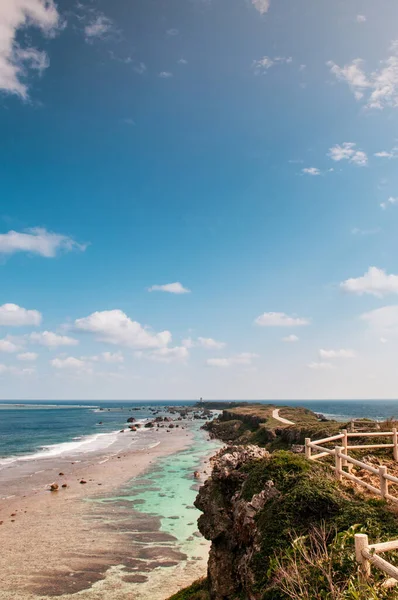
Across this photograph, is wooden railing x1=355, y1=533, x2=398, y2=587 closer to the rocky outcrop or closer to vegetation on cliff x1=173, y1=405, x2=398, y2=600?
vegetation on cliff x1=173, y1=405, x2=398, y2=600

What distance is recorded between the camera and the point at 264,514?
42.3 feet

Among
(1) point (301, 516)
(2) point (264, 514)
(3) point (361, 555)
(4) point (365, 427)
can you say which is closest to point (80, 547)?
(2) point (264, 514)

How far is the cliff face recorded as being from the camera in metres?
10.9

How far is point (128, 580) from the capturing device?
65.5 feet

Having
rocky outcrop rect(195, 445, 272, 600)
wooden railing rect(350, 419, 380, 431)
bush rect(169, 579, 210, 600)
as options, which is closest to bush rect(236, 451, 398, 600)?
rocky outcrop rect(195, 445, 272, 600)

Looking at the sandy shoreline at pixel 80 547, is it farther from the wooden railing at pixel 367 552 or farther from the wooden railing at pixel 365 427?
the wooden railing at pixel 367 552

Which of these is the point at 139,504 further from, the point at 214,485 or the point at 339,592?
the point at 339,592

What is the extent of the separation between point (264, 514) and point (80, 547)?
17.4m

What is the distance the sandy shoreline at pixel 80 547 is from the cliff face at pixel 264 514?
6.58 meters

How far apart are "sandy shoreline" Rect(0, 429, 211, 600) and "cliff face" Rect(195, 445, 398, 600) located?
6584 millimetres

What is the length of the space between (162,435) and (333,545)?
85.8 metres

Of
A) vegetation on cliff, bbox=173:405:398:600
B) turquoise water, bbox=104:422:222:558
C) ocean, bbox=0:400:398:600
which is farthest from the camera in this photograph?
turquoise water, bbox=104:422:222:558

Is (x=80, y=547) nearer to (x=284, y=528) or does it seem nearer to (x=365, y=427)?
(x=284, y=528)

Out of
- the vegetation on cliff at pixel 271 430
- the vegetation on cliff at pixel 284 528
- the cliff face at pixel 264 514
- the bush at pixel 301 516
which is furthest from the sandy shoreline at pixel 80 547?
the vegetation on cliff at pixel 271 430
